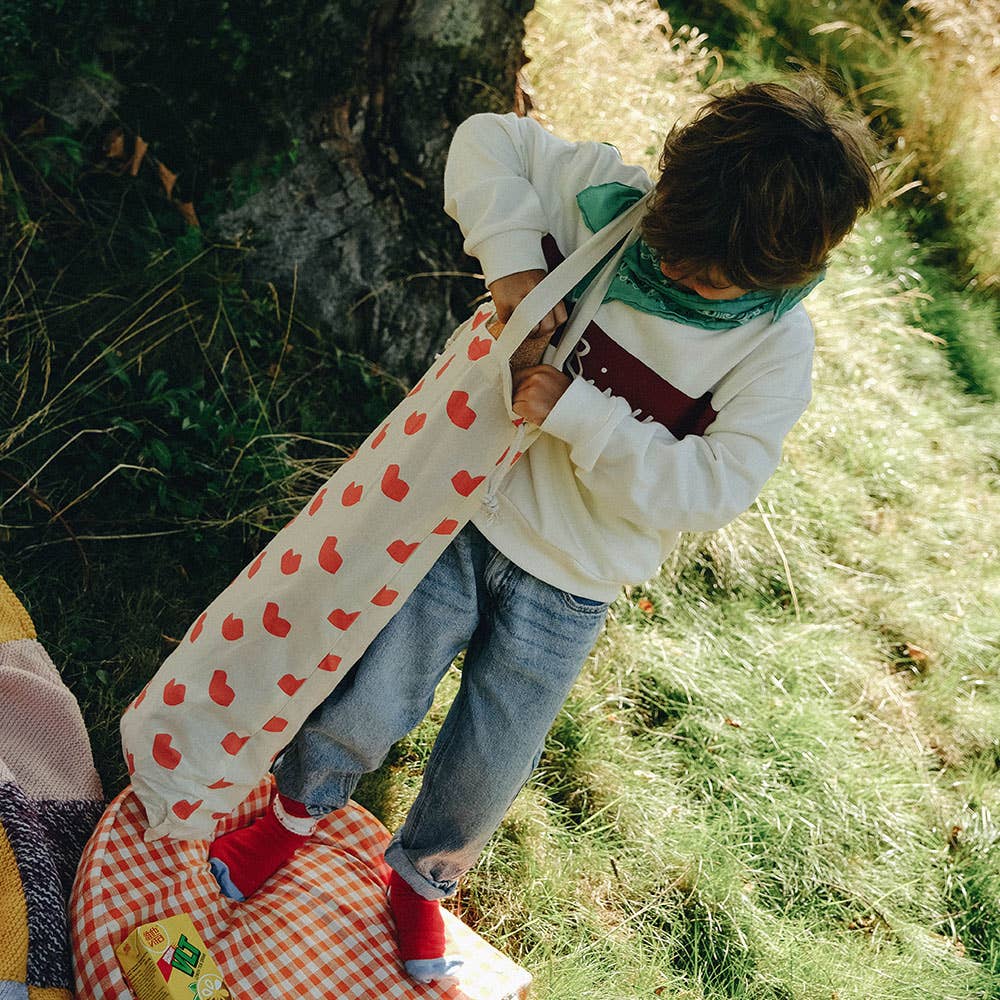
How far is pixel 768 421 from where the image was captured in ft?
5.77

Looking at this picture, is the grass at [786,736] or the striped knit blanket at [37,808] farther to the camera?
the grass at [786,736]

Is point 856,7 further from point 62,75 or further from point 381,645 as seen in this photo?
point 381,645

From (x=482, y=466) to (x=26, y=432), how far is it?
5.14 feet

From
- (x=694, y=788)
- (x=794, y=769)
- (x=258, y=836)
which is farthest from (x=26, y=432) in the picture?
(x=794, y=769)

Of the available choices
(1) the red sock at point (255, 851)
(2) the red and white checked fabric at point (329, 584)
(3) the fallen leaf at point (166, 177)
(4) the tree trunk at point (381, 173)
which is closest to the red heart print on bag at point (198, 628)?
(2) the red and white checked fabric at point (329, 584)

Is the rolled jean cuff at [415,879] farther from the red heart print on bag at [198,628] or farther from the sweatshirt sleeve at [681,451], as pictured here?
the sweatshirt sleeve at [681,451]

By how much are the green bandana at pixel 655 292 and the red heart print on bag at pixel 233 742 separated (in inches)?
45.7

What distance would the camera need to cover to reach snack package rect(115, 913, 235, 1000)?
5.92ft

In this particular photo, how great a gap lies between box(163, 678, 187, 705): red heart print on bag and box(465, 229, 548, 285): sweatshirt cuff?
1028mm

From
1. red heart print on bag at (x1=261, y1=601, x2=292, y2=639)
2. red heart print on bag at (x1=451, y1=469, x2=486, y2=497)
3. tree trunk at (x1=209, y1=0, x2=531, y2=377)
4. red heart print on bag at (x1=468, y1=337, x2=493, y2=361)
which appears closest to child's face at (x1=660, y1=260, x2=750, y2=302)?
red heart print on bag at (x1=468, y1=337, x2=493, y2=361)

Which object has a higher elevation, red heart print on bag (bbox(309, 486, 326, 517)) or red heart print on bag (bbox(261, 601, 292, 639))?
red heart print on bag (bbox(309, 486, 326, 517))

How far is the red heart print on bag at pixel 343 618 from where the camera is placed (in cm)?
192

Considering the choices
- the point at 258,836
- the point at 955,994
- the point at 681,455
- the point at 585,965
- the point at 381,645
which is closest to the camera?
the point at 681,455

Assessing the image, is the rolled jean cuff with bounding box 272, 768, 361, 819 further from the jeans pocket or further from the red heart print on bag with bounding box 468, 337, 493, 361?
the red heart print on bag with bounding box 468, 337, 493, 361
